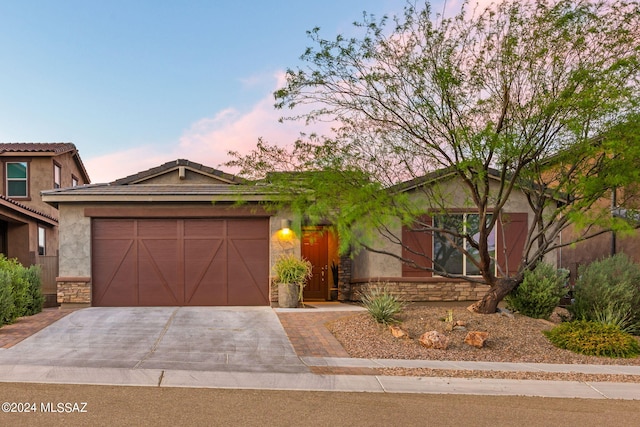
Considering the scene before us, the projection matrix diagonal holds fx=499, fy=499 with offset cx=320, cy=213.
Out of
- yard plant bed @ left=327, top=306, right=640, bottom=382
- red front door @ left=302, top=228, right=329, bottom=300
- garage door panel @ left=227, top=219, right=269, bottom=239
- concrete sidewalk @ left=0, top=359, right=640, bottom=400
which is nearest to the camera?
concrete sidewalk @ left=0, top=359, right=640, bottom=400

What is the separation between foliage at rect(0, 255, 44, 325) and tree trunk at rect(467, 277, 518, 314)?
10.0 m

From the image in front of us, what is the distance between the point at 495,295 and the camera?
11.2 m

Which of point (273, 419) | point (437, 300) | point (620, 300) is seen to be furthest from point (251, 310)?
point (620, 300)

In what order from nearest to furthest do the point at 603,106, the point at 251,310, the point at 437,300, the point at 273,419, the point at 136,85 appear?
the point at 273,419
the point at 603,106
the point at 251,310
the point at 437,300
the point at 136,85

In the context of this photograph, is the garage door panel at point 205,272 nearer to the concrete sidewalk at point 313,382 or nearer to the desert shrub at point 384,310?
the desert shrub at point 384,310

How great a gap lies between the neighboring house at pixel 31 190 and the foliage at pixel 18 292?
231 inches

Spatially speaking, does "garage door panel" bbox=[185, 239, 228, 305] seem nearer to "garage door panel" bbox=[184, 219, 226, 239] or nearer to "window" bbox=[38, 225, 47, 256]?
"garage door panel" bbox=[184, 219, 226, 239]

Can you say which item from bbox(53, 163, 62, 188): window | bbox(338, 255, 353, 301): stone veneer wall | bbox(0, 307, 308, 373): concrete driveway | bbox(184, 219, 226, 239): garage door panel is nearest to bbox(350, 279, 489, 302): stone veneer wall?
bbox(338, 255, 353, 301): stone veneer wall

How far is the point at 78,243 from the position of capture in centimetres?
1317

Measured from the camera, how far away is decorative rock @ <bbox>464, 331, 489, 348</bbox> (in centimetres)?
911

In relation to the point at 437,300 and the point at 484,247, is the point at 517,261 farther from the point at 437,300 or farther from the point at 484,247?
the point at 484,247

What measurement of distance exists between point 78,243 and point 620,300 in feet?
43.1

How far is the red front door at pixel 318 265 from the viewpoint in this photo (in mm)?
16141

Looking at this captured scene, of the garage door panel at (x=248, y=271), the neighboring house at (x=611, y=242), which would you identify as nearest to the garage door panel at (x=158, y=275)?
the garage door panel at (x=248, y=271)
